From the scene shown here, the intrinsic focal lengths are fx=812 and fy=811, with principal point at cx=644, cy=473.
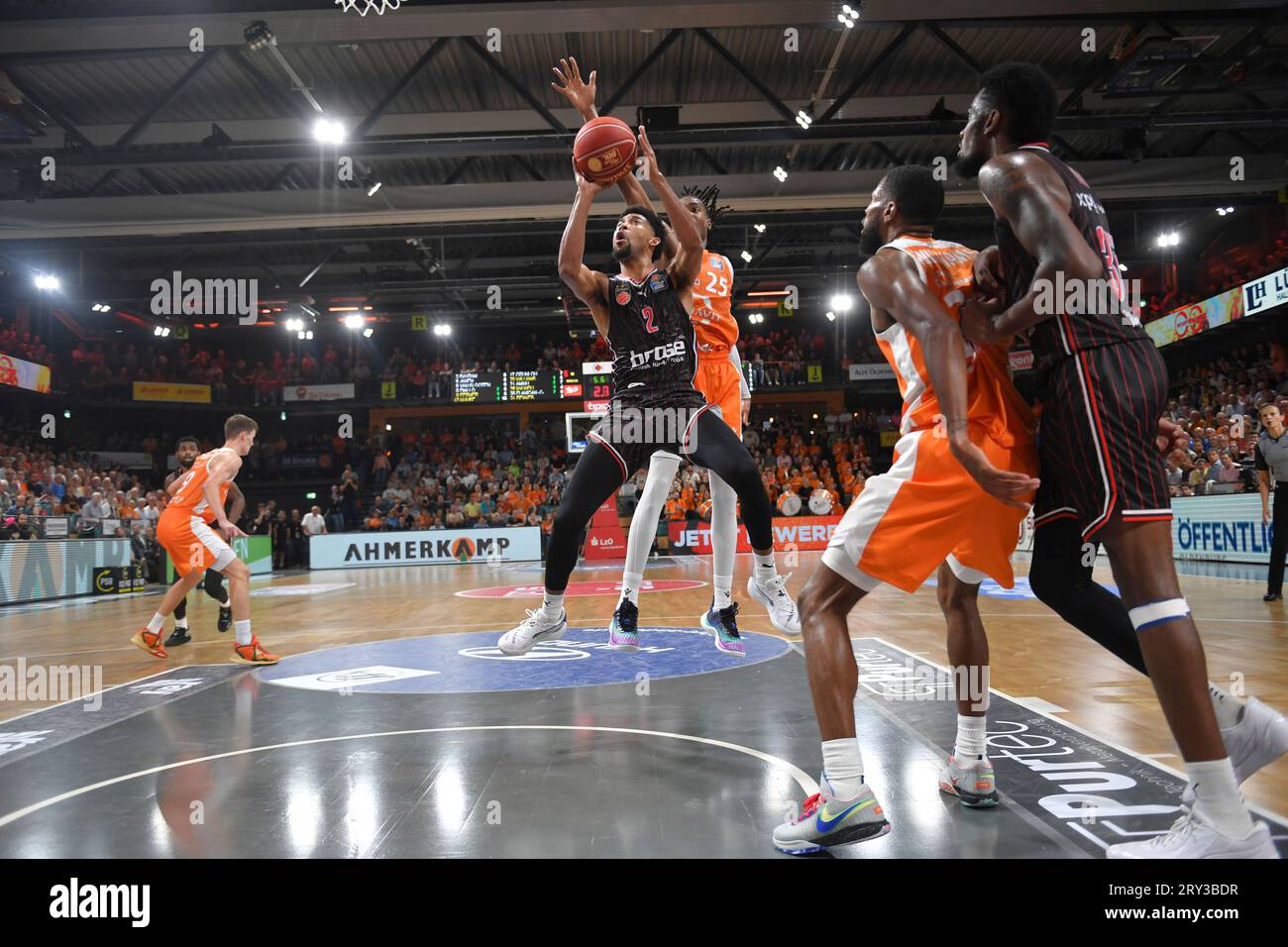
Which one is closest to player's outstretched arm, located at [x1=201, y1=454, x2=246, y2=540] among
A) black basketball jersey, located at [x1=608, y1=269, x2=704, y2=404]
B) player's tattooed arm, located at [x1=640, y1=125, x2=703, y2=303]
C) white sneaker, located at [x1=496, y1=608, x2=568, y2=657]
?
white sneaker, located at [x1=496, y1=608, x2=568, y2=657]

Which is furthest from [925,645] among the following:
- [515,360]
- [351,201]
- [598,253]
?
[515,360]

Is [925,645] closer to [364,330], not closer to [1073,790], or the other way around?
[1073,790]

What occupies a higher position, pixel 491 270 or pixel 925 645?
pixel 491 270

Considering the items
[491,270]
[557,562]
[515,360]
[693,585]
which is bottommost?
[693,585]

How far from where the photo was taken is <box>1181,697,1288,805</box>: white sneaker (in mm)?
2295

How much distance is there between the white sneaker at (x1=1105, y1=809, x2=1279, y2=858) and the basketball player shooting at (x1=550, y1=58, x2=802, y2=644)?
7.64 ft

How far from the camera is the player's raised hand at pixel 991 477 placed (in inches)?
84.7

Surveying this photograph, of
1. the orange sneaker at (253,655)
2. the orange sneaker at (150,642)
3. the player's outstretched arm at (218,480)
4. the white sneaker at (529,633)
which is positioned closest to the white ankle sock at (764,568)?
the white sneaker at (529,633)

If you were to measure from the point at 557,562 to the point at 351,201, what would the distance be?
11963mm

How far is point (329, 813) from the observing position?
264 centimetres

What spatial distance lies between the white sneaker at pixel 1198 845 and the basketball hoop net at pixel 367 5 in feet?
33.7

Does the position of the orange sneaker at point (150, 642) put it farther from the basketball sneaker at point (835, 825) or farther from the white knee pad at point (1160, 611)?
the white knee pad at point (1160, 611)

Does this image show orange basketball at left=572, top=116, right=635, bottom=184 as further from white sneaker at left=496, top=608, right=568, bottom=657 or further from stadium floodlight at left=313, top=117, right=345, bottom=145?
stadium floodlight at left=313, top=117, right=345, bottom=145

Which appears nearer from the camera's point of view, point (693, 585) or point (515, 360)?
point (693, 585)
